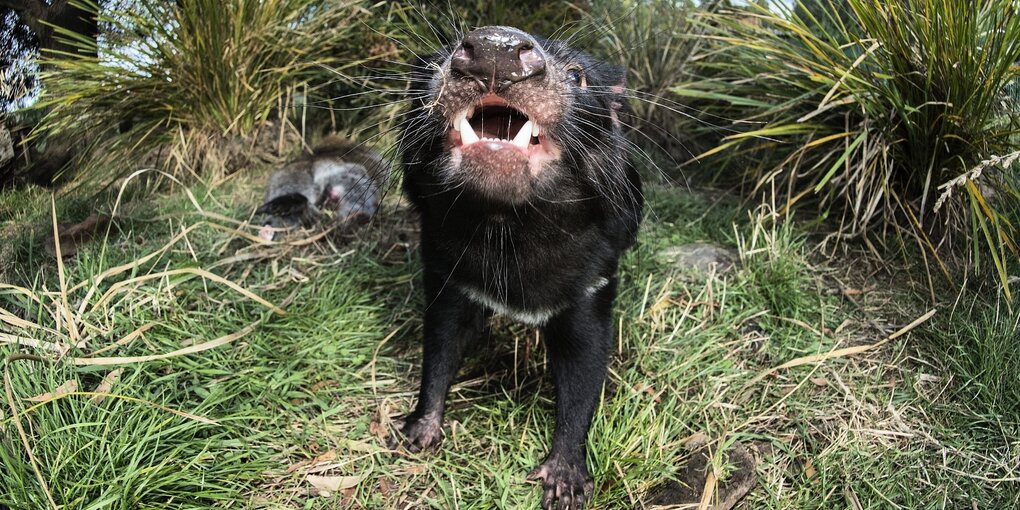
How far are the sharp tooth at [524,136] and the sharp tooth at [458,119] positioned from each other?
0.14m

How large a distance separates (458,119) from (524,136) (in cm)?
17

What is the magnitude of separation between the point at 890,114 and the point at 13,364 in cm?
331

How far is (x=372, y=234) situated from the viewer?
11.4 ft

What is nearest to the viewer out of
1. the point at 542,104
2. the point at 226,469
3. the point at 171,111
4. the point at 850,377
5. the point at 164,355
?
the point at 542,104

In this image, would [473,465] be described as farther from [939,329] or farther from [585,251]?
[939,329]

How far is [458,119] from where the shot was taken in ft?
5.57

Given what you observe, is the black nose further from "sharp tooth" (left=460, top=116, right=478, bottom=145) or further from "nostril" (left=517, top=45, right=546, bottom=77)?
"sharp tooth" (left=460, top=116, right=478, bottom=145)

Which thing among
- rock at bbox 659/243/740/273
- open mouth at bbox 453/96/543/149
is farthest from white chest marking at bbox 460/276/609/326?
rock at bbox 659/243/740/273

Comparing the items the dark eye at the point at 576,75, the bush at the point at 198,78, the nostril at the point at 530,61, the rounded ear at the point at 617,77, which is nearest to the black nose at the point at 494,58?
the nostril at the point at 530,61

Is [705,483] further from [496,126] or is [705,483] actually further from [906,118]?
[906,118]

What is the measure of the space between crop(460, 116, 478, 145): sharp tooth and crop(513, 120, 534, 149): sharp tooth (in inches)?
4.1

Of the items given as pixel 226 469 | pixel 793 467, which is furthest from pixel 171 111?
pixel 793 467

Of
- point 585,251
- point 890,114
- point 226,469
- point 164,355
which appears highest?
point 890,114

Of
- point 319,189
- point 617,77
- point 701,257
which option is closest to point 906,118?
point 701,257
